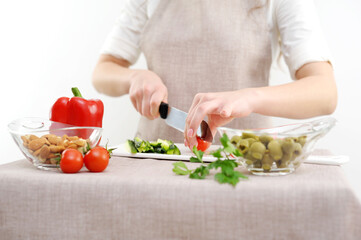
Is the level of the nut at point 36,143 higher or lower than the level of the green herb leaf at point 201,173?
higher

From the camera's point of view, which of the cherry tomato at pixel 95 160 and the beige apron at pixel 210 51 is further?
the beige apron at pixel 210 51

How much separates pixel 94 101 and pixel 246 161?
59 centimetres

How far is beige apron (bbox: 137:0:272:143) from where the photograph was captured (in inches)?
59.1

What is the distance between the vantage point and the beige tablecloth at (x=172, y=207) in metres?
0.64

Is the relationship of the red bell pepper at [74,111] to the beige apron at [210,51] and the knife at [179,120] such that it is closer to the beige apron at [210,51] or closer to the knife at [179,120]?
the knife at [179,120]

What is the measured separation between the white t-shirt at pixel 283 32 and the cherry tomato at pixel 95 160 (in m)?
0.83

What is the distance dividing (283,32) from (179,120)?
574 millimetres

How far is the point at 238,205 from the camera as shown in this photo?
667mm

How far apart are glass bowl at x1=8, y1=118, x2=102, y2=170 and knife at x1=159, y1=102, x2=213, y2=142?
0.29 metres

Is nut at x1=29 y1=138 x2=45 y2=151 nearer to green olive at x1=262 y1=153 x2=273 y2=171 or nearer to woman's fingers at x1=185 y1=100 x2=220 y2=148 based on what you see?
woman's fingers at x1=185 y1=100 x2=220 y2=148

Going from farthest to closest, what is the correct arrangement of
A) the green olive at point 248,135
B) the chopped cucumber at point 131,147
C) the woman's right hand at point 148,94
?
the woman's right hand at point 148,94, the chopped cucumber at point 131,147, the green olive at point 248,135

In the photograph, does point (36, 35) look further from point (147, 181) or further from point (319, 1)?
point (147, 181)

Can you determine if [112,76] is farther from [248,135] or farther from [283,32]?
[248,135]

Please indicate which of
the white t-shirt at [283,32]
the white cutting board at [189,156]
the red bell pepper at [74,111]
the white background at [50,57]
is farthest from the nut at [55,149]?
the white background at [50,57]
